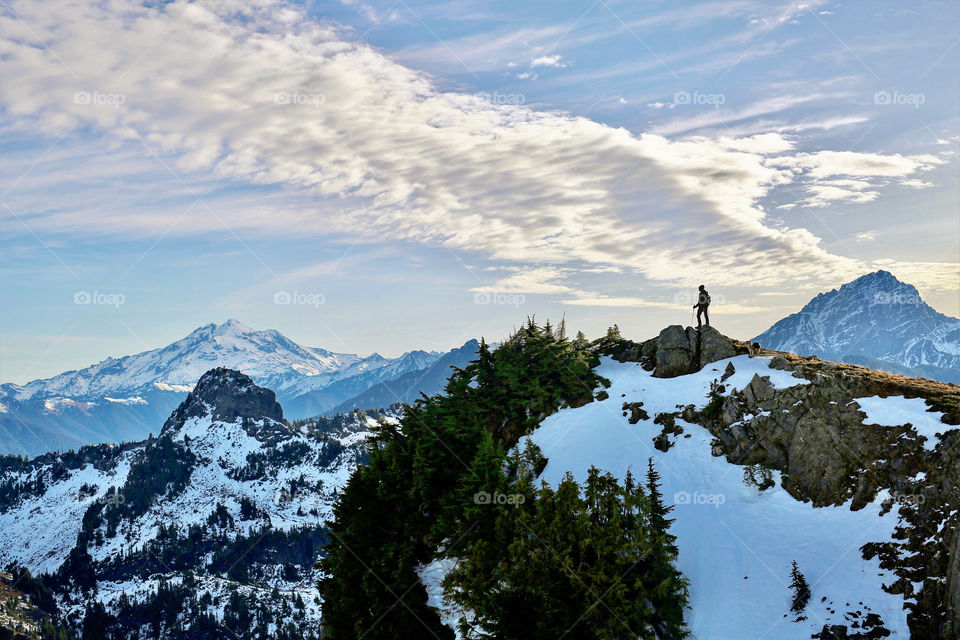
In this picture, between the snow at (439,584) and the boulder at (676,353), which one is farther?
the boulder at (676,353)

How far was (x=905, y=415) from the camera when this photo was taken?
1321 inches

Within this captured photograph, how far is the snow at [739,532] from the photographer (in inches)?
1089

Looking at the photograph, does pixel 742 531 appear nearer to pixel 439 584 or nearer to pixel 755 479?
pixel 755 479

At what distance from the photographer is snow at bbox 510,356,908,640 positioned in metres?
27.7

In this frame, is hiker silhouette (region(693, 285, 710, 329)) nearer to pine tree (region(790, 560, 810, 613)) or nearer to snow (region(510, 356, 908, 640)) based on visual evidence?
snow (region(510, 356, 908, 640))

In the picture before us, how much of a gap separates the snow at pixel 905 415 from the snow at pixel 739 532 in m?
4.58

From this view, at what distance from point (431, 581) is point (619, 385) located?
2517cm

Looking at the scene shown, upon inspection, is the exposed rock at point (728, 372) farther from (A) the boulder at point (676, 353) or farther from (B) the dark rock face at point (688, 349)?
(A) the boulder at point (676, 353)

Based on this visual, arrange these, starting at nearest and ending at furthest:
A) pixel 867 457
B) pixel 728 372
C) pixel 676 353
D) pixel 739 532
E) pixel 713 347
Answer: pixel 867 457 → pixel 739 532 → pixel 728 372 → pixel 713 347 → pixel 676 353

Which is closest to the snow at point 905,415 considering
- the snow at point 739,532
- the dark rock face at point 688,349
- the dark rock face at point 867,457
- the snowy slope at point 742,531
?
the snowy slope at point 742,531

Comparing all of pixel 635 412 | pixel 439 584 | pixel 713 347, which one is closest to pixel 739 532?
pixel 635 412

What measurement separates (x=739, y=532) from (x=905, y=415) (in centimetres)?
1142

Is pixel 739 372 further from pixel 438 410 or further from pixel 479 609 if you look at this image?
pixel 479 609

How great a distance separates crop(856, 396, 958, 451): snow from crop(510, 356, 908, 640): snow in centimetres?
458
